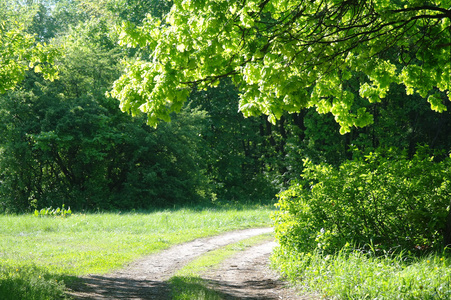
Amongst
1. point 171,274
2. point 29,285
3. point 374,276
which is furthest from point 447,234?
point 29,285

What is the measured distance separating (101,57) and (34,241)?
17.0 meters

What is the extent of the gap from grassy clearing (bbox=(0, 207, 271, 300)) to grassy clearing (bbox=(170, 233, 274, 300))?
→ 1676 mm

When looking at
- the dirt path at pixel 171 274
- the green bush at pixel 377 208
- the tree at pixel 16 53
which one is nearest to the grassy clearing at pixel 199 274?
the dirt path at pixel 171 274

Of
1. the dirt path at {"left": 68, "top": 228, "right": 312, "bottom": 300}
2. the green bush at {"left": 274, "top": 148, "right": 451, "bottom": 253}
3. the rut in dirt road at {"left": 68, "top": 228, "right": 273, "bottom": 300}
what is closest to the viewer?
the rut in dirt road at {"left": 68, "top": 228, "right": 273, "bottom": 300}

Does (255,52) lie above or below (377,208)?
above

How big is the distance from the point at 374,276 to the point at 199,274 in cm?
412

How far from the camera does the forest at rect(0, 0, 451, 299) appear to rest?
23.5 feet

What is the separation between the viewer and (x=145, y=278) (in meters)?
8.73

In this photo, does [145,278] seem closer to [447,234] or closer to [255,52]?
[255,52]

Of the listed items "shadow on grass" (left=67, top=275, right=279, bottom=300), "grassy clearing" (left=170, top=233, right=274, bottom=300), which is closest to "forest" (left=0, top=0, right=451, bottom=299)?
"shadow on grass" (left=67, top=275, right=279, bottom=300)

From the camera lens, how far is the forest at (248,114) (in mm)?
7176

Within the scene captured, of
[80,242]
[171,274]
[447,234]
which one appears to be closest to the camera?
[447,234]

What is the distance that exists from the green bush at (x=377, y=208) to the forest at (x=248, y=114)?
3cm

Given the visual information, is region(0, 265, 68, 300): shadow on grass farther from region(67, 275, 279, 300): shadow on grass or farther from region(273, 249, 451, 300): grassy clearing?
region(273, 249, 451, 300): grassy clearing
